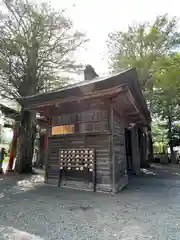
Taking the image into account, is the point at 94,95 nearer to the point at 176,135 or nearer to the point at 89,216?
the point at 89,216

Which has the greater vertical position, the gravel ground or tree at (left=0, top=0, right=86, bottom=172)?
tree at (left=0, top=0, right=86, bottom=172)

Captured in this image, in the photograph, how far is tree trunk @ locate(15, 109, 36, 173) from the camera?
7863 mm

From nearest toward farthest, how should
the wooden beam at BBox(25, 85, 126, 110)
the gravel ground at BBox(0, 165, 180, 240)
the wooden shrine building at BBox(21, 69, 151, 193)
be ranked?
the gravel ground at BBox(0, 165, 180, 240) < the wooden beam at BBox(25, 85, 126, 110) < the wooden shrine building at BBox(21, 69, 151, 193)

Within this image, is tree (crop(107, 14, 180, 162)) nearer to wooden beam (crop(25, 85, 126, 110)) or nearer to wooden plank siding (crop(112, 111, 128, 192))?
wooden plank siding (crop(112, 111, 128, 192))

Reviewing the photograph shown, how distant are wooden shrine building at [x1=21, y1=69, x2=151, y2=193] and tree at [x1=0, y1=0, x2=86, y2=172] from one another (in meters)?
3.14

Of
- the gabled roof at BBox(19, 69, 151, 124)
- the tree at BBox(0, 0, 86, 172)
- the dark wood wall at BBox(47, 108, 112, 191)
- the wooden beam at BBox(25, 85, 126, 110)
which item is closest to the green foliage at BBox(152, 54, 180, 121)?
the tree at BBox(0, 0, 86, 172)

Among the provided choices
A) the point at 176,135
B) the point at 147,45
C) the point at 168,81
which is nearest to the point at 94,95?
the point at 168,81

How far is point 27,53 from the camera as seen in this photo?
328 inches

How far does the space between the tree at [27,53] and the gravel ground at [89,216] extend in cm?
449

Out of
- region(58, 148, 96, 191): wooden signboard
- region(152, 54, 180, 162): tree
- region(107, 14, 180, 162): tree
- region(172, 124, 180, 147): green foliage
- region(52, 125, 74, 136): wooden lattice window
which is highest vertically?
region(107, 14, 180, 162): tree

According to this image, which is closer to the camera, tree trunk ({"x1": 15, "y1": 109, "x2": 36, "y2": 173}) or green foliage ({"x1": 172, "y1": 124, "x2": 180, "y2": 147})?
tree trunk ({"x1": 15, "y1": 109, "x2": 36, "y2": 173})

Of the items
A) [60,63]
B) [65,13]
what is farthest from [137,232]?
[65,13]

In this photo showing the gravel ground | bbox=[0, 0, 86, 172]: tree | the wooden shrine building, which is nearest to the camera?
the gravel ground

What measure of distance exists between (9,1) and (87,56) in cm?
433
